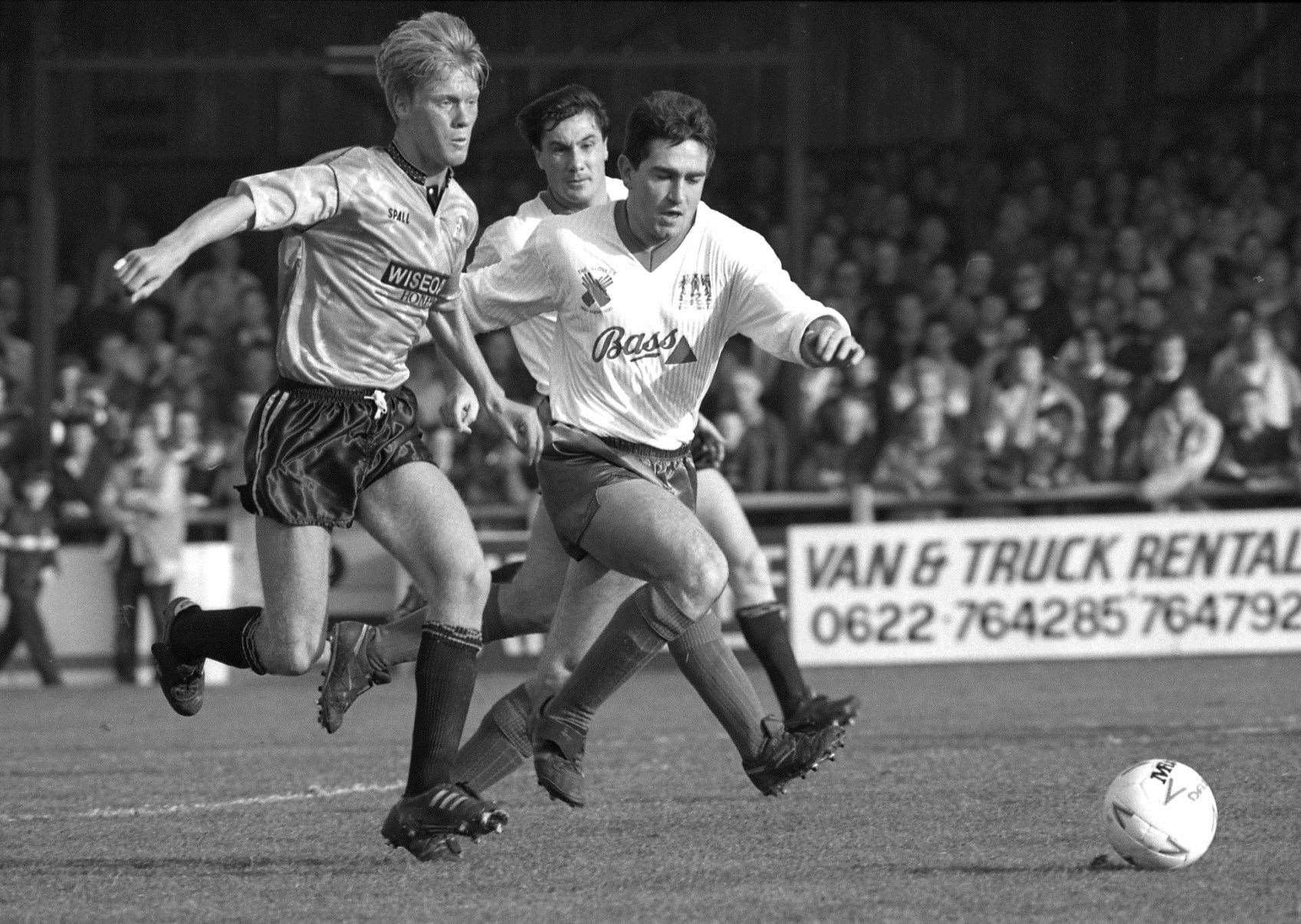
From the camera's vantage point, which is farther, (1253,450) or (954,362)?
(954,362)

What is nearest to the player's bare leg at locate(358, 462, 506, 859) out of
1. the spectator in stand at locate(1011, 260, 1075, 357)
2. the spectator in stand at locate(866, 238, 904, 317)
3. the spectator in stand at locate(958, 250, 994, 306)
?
the spectator in stand at locate(1011, 260, 1075, 357)

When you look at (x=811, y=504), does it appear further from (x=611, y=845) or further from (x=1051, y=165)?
(x=611, y=845)

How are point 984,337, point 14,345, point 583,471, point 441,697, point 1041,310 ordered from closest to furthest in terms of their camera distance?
1. point 441,697
2. point 583,471
3. point 984,337
4. point 1041,310
5. point 14,345

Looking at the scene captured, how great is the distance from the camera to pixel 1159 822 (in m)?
5.42

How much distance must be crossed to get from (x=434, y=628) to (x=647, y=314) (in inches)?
43.0

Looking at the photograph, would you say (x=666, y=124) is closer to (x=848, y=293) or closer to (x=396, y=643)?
(x=396, y=643)

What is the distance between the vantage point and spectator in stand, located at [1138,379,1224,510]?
14.1m

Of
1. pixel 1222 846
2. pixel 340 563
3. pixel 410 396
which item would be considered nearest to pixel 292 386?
pixel 410 396

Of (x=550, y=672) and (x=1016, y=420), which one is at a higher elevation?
(x=1016, y=420)

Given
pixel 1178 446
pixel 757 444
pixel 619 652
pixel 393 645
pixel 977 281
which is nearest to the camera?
pixel 619 652

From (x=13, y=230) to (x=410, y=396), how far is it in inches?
602

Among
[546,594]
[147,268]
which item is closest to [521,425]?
[546,594]

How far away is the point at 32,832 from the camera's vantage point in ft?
22.3

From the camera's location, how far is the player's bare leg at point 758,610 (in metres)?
8.12
